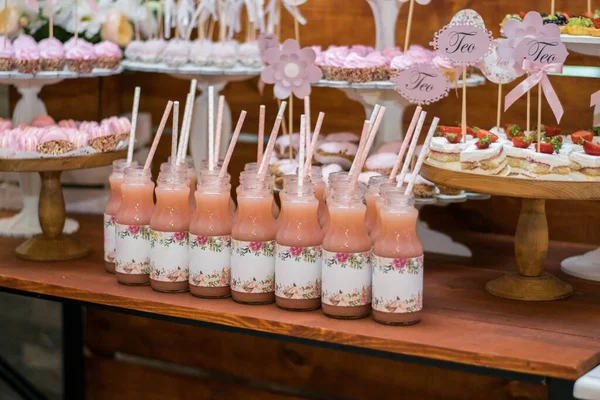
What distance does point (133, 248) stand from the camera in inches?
103

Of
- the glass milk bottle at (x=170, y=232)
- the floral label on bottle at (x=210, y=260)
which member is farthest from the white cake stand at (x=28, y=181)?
the floral label on bottle at (x=210, y=260)

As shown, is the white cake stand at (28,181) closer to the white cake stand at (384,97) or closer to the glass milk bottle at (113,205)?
the glass milk bottle at (113,205)

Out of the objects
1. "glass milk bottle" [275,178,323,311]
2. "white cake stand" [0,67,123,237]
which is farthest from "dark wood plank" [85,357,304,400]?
"glass milk bottle" [275,178,323,311]

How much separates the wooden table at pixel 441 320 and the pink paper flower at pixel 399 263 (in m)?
0.15

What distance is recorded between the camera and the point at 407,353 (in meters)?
2.24

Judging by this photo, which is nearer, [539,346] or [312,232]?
[539,346]

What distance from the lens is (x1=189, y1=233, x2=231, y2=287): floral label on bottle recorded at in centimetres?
249

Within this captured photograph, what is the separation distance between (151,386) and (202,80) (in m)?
1.06

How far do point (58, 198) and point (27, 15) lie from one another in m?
0.79

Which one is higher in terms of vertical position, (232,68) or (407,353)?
(232,68)

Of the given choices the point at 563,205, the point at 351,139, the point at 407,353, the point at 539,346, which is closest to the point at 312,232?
the point at 407,353

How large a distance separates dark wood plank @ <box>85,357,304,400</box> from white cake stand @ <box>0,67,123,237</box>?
1.81 ft

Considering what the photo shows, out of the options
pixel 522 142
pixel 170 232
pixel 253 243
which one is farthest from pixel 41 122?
pixel 522 142

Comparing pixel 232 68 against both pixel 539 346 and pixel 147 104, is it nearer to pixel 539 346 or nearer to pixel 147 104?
pixel 147 104
